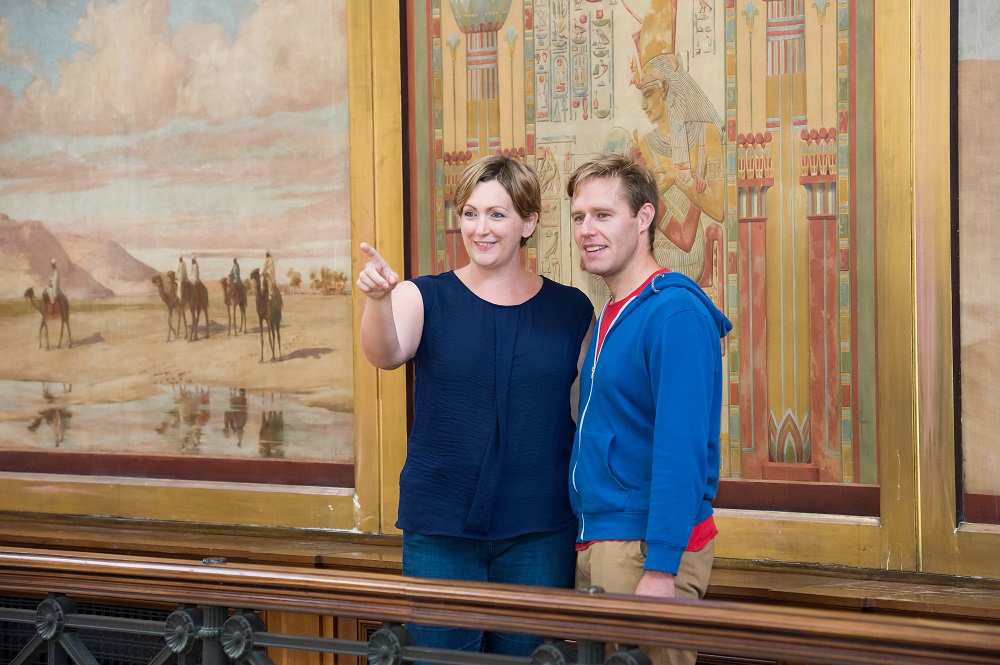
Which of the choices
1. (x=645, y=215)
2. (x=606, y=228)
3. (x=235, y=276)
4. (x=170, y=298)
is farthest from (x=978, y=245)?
(x=170, y=298)

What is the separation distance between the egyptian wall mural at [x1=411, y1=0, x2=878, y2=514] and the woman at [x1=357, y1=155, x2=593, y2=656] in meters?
1.04

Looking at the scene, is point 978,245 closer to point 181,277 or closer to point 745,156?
point 745,156

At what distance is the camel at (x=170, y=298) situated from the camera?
13.6 ft

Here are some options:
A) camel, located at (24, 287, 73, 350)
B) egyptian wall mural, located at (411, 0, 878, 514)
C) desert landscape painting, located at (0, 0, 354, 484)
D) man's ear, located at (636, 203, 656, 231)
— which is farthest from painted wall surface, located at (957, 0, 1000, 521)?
camel, located at (24, 287, 73, 350)

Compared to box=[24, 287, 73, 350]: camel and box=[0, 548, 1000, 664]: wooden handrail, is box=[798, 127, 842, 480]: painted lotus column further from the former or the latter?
box=[24, 287, 73, 350]: camel

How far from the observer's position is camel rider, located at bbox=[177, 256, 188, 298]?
162 inches

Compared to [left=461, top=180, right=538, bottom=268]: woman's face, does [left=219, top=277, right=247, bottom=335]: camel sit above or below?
below

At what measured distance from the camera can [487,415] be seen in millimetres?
2457

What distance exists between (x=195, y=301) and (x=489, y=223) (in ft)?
6.66

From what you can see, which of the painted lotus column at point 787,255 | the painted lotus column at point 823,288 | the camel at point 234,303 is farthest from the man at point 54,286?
the painted lotus column at point 823,288

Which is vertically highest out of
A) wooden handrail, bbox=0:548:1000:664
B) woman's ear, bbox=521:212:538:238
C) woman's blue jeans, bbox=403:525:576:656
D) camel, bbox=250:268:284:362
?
woman's ear, bbox=521:212:538:238

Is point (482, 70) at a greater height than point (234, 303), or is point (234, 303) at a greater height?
point (482, 70)

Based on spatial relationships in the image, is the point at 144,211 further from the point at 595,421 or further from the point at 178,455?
the point at 595,421

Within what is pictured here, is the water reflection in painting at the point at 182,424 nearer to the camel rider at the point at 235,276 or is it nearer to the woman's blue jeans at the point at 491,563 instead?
the camel rider at the point at 235,276
